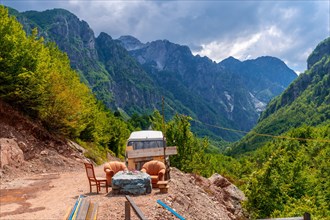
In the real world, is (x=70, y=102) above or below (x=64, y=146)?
above

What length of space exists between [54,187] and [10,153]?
21.3ft

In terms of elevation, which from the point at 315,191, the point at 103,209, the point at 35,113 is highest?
the point at 35,113

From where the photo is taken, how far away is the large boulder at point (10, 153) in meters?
20.8

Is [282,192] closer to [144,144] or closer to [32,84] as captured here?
[144,144]

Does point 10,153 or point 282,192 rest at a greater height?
point 10,153

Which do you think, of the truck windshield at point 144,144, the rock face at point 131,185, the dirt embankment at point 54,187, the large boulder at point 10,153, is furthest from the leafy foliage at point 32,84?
the rock face at point 131,185

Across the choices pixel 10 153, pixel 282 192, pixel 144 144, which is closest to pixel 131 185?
pixel 144 144

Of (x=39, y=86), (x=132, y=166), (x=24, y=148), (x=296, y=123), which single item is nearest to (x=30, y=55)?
(x=39, y=86)

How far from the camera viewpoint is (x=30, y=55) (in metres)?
26.9

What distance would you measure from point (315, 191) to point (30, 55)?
3700 cm

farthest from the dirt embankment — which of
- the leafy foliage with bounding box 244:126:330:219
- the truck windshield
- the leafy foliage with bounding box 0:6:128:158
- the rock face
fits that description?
the truck windshield

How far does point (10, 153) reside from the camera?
21719 millimetres

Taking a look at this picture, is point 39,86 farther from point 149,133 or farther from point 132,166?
point 132,166

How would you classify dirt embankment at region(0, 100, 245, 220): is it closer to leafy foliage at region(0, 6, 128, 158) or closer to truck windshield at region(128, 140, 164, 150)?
leafy foliage at region(0, 6, 128, 158)
